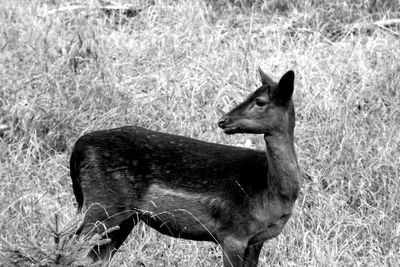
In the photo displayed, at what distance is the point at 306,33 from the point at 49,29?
113 inches

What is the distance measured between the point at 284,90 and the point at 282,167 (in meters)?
0.54

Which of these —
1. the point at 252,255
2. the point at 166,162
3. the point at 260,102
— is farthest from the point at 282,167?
the point at 166,162

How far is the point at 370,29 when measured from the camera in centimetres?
1038

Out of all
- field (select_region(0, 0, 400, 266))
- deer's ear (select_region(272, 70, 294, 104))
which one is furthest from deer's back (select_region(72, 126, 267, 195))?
field (select_region(0, 0, 400, 266))

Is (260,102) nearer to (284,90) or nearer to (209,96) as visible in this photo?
(284,90)

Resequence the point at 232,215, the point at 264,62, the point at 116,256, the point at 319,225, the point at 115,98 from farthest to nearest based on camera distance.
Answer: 1. the point at 264,62
2. the point at 115,98
3. the point at 319,225
4. the point at 116,256
5. the point at 232,215

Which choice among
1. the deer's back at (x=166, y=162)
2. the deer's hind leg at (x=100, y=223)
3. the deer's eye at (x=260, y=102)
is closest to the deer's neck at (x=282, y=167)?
the deer's back at (x=166, y=162)

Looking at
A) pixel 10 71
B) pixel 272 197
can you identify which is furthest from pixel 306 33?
pixel 272 197

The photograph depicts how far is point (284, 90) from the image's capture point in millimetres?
6348

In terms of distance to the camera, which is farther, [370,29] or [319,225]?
[370,29]

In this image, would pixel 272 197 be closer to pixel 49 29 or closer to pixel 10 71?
pixel 10 71

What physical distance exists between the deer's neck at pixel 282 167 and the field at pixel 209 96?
2.55 feet

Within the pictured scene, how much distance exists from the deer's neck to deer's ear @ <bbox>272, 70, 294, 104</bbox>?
0.25 m

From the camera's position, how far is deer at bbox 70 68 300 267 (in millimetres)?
6344
